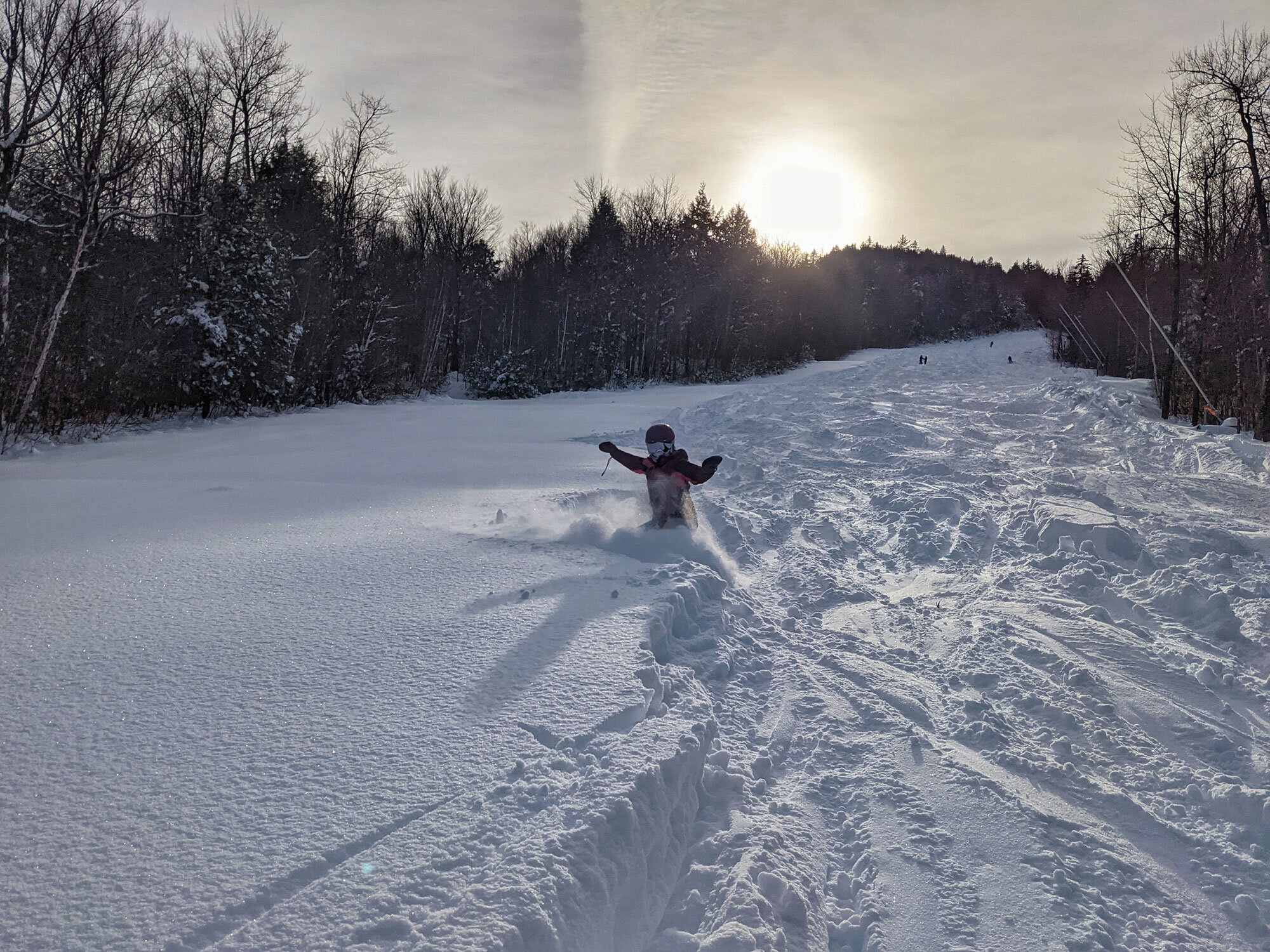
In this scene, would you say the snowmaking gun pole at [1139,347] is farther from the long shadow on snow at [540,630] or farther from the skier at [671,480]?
the long shadow on snow at [540,630]

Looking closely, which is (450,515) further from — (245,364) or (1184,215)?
(1184,215)

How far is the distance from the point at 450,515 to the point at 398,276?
2653 cm

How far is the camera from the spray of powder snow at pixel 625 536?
18.7 feet

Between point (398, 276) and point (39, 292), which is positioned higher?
point (398, 276)

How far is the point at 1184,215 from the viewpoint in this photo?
Result: 19219 millimetres

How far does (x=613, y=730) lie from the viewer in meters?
2.95

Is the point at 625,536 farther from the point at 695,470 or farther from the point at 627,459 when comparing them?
the point at 627,459

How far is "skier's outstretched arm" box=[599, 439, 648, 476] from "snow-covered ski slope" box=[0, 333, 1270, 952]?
0.64 meters

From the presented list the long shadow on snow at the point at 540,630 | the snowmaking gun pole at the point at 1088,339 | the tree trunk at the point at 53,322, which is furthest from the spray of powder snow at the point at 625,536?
the snowmaking gun pole at the point at 1088,339

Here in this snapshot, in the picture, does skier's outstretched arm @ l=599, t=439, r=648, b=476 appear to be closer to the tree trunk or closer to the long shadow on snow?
the long shadow on snow

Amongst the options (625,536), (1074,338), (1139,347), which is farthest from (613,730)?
(1074,338)

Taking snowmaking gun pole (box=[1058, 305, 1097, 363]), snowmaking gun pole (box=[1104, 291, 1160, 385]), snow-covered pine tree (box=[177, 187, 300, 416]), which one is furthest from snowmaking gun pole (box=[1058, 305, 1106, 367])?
snow-covered pine tree (box=[177, 187, 300, 416])

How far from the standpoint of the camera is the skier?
6223 millimetres

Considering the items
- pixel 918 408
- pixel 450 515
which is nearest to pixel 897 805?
pixel 450 515
